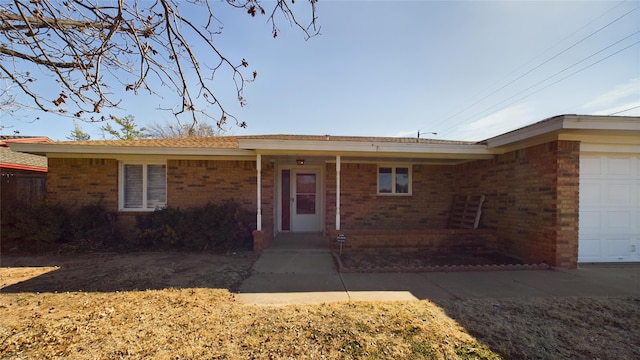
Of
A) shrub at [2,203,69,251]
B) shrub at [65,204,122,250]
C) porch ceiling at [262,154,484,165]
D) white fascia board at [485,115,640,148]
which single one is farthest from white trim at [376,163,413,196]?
shrub at [2,203,69,251]

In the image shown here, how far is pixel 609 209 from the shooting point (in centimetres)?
570

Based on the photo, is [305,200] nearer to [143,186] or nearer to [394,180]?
[394,180]

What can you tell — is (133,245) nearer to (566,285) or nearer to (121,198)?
(121,198)

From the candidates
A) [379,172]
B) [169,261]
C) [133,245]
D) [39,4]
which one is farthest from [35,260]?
[379,172]

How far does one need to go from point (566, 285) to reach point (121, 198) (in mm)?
10370

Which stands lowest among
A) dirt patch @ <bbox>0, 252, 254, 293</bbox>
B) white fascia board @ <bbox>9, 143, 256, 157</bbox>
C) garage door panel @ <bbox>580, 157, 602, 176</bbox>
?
dirt patch @ <bbox>0, 252, 254, 293</bbox>

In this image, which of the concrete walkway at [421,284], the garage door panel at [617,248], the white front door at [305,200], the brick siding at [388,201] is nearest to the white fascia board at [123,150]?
the white front door at [305,200]

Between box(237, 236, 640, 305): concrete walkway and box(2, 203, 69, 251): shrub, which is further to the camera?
box(2, 203, 69, 251): shrub

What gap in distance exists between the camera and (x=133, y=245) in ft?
23.2

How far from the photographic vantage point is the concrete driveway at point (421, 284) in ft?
13.5

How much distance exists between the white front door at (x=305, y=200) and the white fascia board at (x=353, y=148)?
2.84 m

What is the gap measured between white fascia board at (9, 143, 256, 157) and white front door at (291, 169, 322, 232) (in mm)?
2555

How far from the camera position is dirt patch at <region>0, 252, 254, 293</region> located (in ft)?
14.7

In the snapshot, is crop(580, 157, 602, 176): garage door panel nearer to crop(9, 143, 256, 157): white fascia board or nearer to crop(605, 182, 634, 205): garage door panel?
crop(605, 182, 634, 205): garage door panel
